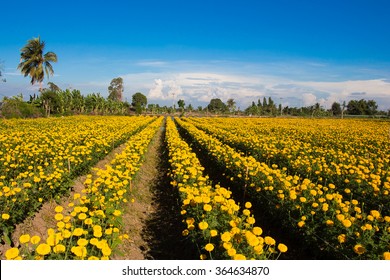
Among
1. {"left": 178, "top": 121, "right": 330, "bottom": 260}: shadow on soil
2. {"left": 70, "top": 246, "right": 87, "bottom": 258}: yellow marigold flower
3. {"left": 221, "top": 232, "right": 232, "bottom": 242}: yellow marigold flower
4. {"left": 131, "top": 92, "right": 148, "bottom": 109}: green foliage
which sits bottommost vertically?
{"left": 178, "top": 121, "right": 330, "bottom": 260}: shadow on soil

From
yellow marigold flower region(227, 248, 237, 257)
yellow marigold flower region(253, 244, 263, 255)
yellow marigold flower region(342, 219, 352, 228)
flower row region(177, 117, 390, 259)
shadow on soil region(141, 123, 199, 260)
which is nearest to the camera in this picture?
yellow marigold flower region(227, 248, 237, 257)

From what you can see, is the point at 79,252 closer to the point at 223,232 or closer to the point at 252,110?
the point at 223,232

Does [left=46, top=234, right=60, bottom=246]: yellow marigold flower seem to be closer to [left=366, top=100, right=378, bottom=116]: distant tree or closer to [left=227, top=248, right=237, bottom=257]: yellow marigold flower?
[left=227, top=248, right=237, bottom=257]: yellow marigold flower

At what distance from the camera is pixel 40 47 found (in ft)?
147

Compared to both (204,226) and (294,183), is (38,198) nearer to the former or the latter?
(204,226)

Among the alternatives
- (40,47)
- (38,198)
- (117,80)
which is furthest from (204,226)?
(117,80)

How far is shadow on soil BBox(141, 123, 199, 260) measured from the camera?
525 cm

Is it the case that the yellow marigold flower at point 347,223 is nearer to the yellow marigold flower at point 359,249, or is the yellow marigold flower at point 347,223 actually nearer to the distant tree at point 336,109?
the yellow marigold flower at point 359,249

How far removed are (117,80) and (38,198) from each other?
3827 inches

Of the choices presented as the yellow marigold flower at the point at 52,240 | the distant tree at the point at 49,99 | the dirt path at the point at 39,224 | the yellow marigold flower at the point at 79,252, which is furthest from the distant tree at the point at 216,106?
the yellow marigold flower at the point at 79,252

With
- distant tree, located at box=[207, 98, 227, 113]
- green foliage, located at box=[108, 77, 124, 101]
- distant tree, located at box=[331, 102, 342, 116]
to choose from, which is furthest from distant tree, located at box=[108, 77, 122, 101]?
distant tree, located at box=[331, 102, 342, 116]

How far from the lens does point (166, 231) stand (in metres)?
6.29

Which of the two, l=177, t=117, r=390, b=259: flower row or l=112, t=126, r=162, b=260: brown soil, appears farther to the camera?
l=112, t=126, r=162, b=260: brown soil
